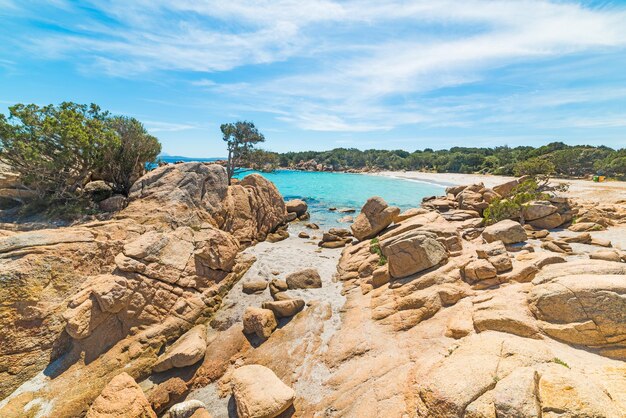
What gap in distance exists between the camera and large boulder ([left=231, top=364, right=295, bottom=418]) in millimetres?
7762

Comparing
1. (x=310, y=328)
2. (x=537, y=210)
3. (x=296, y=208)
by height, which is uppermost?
(x=537, y=210)

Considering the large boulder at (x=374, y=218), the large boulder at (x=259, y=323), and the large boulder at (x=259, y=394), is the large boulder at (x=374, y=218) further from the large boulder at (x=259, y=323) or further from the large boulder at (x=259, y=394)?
the large boulder at (x=259, y=394)

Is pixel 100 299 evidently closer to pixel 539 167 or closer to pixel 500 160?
pixel 539 167

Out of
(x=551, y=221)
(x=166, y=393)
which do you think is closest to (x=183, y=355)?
(x=166, y=393)

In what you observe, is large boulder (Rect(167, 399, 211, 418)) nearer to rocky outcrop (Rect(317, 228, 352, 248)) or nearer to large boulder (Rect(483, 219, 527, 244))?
rocky outcrop (Rect(317, 228, 352, 248))

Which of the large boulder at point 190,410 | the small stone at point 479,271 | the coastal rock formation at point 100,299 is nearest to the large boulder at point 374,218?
the small stone at point 479,271

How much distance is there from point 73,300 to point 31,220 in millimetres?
11249

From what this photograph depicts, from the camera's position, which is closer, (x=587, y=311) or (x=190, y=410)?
(x=587, y=311)

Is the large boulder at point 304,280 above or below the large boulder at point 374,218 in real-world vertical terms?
below

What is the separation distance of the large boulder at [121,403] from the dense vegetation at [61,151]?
50.7 ft

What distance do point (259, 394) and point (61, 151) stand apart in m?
20.4

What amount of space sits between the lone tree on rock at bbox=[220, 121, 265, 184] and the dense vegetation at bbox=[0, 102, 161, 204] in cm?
2098

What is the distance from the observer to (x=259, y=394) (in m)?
8.13

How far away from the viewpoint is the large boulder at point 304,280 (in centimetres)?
1538
